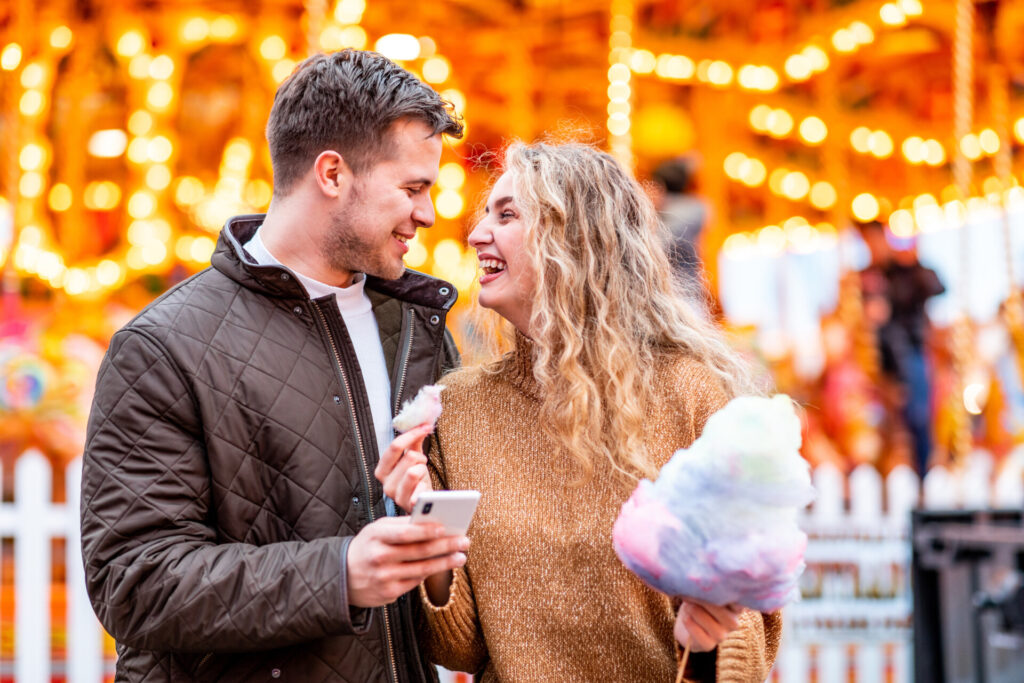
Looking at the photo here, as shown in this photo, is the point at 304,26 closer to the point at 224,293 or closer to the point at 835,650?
the point at 835,650

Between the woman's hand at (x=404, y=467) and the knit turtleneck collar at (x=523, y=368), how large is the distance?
554 mm

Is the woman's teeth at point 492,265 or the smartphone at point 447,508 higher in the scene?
the woman's teeth at point 492,265

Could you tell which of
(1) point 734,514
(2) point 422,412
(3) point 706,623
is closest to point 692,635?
(3) point 706,623

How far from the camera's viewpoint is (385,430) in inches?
93.4

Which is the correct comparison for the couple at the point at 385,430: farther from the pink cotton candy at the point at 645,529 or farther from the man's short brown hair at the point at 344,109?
the pink cotton candy at the point at 645,529

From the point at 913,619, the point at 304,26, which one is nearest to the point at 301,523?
the point at 913,619

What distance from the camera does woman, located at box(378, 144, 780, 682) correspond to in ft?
7.43

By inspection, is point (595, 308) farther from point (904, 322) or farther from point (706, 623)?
point (904, 322)

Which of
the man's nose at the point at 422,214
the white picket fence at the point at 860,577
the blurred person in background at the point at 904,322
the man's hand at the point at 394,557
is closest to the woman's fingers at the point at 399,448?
the man's hand at the point at 394,557

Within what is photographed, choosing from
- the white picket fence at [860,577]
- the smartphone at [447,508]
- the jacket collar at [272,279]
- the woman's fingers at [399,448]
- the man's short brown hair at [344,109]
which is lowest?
the white picket fence at [860,577]

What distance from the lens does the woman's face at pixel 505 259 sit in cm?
250

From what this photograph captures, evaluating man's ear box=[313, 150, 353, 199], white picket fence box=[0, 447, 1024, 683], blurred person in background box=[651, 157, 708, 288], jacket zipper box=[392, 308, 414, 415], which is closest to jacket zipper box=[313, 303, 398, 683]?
jacket zipper box=[392, 308, 414, 415]

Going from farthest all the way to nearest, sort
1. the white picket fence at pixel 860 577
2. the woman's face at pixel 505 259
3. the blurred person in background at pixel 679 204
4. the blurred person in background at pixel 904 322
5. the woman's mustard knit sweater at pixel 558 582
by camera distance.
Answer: the blurred person in background at pixel 904 322
the blurred person in background at pixel 679 204
the white picket fence at pixel 860 577
the woman's face at pixel 505 259
the woman's mustard knit sweater at pixel 558 582

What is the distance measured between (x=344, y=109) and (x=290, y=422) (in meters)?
0.71
